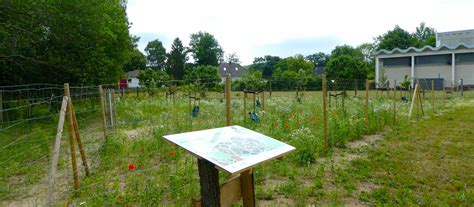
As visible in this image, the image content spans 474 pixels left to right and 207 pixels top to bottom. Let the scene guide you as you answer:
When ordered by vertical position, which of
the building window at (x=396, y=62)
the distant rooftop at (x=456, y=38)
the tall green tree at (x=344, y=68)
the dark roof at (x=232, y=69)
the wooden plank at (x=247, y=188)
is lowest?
the wooden plank at (x=247, y=188)

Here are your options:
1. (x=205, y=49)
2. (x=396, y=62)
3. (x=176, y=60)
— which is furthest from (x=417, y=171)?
(x=205, y=49)

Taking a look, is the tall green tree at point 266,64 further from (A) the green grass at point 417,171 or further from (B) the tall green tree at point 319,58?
(A) the green grass at point 417,171

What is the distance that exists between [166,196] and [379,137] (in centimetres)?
603

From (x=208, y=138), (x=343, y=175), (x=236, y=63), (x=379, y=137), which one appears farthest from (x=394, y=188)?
(x=236, y=63)

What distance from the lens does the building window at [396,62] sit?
121 feet

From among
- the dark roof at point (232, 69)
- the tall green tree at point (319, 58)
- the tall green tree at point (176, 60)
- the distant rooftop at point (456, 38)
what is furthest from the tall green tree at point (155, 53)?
the distant rooftop at point (456, 38)

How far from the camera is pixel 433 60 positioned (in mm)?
35344

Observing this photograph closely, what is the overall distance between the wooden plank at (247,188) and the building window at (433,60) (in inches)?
1563

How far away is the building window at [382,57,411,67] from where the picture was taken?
37.0 metres

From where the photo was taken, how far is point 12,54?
488 inches

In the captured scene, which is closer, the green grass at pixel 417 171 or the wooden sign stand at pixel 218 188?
the wooden sign stand at pixel 218 188

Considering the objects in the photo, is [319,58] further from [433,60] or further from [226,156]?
[226,156]

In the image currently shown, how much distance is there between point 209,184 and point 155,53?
7559 cm

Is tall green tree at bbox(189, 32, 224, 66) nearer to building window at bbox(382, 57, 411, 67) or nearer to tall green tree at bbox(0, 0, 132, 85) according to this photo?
building window at bbox(382, 57, 411, 67)
